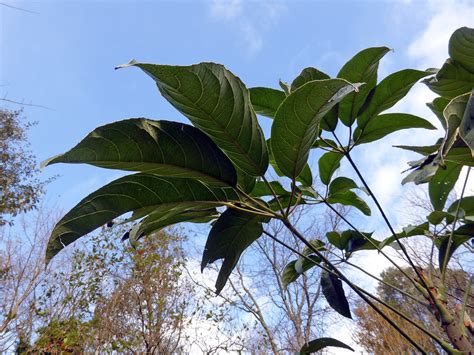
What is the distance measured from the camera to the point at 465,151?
19.6 inches

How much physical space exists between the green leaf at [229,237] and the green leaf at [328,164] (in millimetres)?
260

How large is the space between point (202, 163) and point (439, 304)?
0.37 metres

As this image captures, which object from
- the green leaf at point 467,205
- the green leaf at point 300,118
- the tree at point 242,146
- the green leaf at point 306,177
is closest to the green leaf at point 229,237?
the tree at point 242,146

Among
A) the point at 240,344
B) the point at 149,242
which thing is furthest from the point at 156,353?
the point at 240,344

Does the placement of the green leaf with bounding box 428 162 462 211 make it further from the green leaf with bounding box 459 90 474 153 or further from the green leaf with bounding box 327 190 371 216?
the green leaf with bounding box 459 90 474 153

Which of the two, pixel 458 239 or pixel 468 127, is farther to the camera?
pixel 458 239

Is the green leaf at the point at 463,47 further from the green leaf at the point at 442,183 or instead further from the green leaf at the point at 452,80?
the green leaf at the point at 442,183

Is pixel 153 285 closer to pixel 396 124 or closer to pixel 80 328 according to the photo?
pixel 80 328

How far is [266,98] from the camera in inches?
25.1

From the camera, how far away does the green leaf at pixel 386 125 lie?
62 centimetres

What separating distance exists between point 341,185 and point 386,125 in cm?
18

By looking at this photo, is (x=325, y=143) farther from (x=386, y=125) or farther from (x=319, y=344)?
(x=319, y=344)

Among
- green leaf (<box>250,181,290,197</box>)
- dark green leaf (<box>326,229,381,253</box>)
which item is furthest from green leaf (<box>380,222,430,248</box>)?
green leaf (<box>250,181,290,197</box>)

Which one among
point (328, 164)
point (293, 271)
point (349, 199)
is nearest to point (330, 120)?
point (328, 164)
